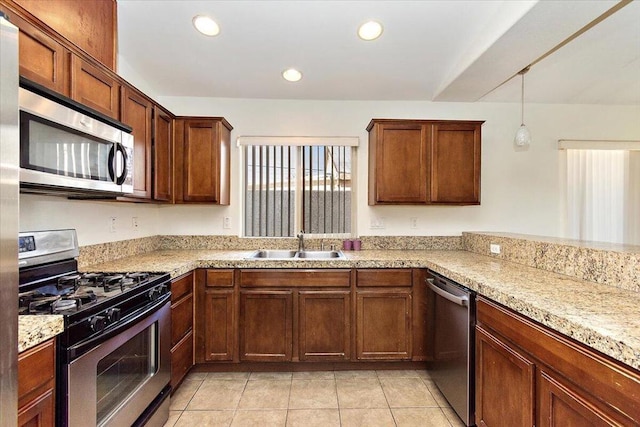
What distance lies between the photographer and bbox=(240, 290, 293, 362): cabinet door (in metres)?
2.49

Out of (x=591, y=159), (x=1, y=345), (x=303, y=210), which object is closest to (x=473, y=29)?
(x=303, y=210)

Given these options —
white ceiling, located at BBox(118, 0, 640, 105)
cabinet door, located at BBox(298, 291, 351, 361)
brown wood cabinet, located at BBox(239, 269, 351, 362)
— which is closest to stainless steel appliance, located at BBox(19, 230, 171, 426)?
brown wood cabinet, located at BBox(239, 269, 351, 362)

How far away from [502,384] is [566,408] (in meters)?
0.40

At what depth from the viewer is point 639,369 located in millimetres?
871

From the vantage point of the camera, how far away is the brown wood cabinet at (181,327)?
2.11 meters

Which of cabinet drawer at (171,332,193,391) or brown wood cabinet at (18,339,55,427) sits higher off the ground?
brown wood cabinet at (18,339,55,427)

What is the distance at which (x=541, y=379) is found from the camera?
1259 mm

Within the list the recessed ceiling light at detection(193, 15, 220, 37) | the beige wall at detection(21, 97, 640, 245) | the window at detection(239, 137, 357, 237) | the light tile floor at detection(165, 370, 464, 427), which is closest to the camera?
the light tile floor at detection(165, 370, 464, 427)

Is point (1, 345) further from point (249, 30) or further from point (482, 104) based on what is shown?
point (482, 104)

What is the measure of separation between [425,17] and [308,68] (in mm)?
978

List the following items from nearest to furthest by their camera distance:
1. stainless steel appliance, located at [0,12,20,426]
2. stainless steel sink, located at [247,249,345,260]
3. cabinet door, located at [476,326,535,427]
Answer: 1. stainless steel appliance, located at [0,12,20,426]
2. cabinet door, located at [476,326,535,427]
3. stainless steel sink, located at [247,249,345,260]

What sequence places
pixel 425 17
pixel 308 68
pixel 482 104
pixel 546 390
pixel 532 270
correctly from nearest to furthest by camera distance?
pixel 546 390 → pixel 532 270 → pixel 425 17 → pixel 308 68 → pixel 482 104

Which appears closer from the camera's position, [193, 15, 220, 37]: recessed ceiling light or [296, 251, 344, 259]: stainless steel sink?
[193, 15, 220, 37]: recessed ceiling light

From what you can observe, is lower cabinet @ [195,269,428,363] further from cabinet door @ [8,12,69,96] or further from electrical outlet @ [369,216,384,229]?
cabinet door @ [8,12,69,96]
